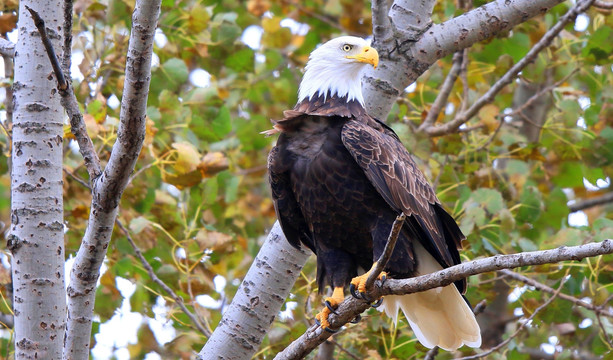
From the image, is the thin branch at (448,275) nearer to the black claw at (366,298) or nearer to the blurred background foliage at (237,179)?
the black claw at (366,298)

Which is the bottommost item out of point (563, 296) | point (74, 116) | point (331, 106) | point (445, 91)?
point (563, 296)

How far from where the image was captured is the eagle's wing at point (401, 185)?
11.5 feet

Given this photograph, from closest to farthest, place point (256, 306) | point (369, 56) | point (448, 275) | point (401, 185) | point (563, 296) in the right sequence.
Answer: point (448, 275) → point (256, 306) → point (401, 185) → point (369, 56) → point (563, 296)

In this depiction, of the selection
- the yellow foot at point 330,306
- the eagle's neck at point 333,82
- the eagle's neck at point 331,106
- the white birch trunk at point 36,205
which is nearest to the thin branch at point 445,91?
the eagle's neck at point 333,82

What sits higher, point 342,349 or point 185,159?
point 185,159

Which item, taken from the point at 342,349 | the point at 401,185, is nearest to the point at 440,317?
the point at 342,349

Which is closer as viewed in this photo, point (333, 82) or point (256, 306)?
point (256, 306)

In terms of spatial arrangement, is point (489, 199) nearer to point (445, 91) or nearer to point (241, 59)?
point (445, 91)

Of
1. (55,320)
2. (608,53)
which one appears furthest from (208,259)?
(608,53)

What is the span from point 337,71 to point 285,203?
0.85m

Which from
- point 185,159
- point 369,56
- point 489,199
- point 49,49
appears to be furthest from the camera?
point 489,199

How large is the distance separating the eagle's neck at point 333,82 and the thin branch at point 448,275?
126 centimetres

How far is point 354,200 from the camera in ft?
11.8

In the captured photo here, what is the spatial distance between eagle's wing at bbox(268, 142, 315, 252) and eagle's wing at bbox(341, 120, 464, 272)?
0.36 m
